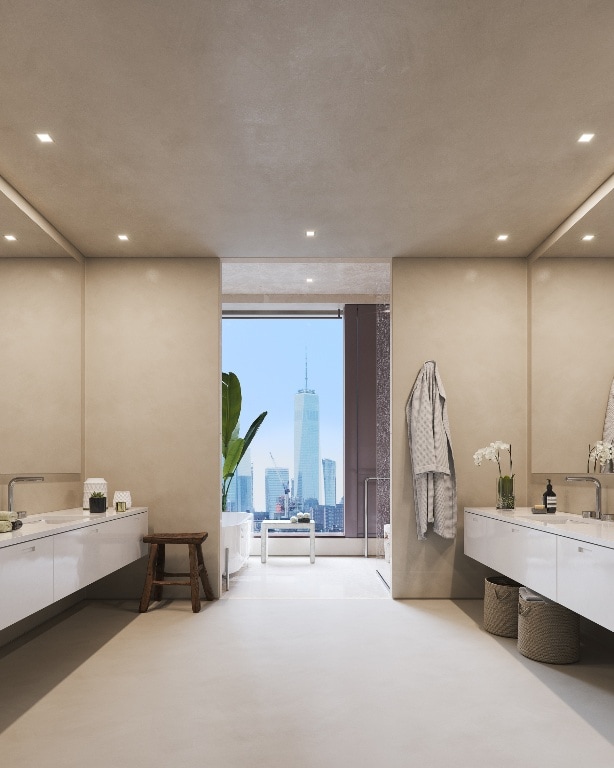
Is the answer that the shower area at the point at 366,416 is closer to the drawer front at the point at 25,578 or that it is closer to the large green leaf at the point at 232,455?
the large green leaf at the point at 232,455

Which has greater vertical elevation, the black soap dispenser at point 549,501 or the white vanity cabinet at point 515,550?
the black soap dispenser at point 549,501

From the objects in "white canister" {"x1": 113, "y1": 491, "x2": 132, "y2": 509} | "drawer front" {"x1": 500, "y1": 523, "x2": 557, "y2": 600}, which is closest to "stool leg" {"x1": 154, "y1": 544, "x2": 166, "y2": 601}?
"white canister" {"x1": 113, "y1": 491, "x2": 132, "y2": 509}

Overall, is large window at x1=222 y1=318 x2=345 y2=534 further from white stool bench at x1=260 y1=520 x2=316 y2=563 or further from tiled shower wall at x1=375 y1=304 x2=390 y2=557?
white stool bench at x1=260 y1=520 x2=316 y2=563

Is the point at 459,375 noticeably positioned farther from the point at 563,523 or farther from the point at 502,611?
the point at 502,611

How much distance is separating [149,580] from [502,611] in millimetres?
2342

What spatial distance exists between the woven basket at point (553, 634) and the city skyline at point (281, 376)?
405 cm

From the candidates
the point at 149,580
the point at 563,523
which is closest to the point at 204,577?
the point at 149,580

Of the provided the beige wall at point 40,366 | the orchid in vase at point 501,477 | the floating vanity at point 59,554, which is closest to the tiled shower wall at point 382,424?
the orchid in vase at point 501,477

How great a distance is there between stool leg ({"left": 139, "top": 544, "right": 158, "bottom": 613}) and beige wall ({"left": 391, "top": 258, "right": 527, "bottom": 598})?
1.74 meters

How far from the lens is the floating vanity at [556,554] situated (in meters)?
2.87

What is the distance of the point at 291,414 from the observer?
783cm

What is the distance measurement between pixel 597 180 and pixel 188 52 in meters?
2.32

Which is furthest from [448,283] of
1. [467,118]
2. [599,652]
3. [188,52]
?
[188,52]

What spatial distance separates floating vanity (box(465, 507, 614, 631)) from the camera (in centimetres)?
287
